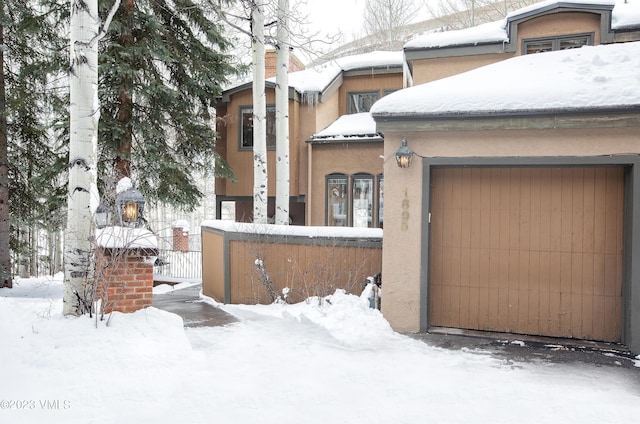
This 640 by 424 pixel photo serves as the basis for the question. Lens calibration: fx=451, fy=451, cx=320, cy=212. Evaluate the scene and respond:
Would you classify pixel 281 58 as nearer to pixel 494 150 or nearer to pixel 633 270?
pixel 494 150

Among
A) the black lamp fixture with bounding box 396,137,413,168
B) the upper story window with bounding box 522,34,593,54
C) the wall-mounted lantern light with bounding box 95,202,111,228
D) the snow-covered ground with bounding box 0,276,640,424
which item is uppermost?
the upper story window with bounding box 522,34,593,54

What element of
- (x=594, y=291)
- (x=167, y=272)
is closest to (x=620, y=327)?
(x=594, y=291)

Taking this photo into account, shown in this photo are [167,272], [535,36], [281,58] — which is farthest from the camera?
[167,272]

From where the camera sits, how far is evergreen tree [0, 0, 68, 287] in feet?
34.9

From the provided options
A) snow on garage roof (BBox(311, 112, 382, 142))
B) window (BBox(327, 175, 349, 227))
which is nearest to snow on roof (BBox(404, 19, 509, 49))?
snow on garage roof (BBox(311, 112, 382, 142))

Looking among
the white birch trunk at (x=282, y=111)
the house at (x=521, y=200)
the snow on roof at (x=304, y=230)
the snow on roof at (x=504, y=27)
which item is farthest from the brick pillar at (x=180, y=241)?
the house at (x=521, y=200)

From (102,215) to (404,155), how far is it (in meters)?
3.87

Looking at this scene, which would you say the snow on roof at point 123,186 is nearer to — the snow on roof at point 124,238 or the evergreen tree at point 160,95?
the snow on roof at point 124,238

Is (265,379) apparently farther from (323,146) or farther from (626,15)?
(323,146)

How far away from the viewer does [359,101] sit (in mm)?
15188

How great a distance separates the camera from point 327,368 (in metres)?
4.62

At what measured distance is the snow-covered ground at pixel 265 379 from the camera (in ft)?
11.6

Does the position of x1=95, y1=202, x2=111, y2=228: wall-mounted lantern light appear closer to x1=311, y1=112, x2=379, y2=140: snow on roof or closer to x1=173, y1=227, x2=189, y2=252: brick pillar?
x1=311, y1=112, x2=379, y2=140: snow on roof

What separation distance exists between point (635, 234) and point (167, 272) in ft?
45.0
